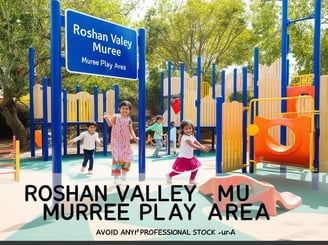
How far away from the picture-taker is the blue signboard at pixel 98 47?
468 centimetres

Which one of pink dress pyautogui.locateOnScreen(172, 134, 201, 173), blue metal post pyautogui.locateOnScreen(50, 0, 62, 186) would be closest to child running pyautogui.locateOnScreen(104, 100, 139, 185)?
pink dress pyautogui.locateOnScreen(172, 134, 201, 173)

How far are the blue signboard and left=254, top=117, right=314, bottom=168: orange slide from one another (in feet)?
10.1

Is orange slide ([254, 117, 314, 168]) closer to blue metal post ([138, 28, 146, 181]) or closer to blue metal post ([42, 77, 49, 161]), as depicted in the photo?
blue metal post ([138, 28, 146, 181])

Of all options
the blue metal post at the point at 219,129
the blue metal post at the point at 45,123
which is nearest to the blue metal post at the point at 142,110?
the blue metal post at the point at 219,129

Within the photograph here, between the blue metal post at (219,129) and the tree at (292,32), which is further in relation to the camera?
the tree at (292,32)

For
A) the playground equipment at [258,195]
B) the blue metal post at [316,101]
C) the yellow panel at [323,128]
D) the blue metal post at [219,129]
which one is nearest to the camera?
the playground equipment at [258,195]

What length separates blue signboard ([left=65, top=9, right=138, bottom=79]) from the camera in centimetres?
468

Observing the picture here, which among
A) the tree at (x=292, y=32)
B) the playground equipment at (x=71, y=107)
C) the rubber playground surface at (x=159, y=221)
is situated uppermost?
the tree at (x=292, y=32)

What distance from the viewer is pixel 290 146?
21.6 ft

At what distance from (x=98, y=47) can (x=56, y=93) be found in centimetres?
Answer: 119

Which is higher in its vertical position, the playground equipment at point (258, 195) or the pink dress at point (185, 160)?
the pink dress at point (185, 160)

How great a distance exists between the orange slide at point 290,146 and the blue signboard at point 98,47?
121 inches

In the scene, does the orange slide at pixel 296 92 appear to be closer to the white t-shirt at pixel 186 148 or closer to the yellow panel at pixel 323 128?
the yellow panel at pixel 323 128

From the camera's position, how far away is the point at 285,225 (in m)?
3.81
